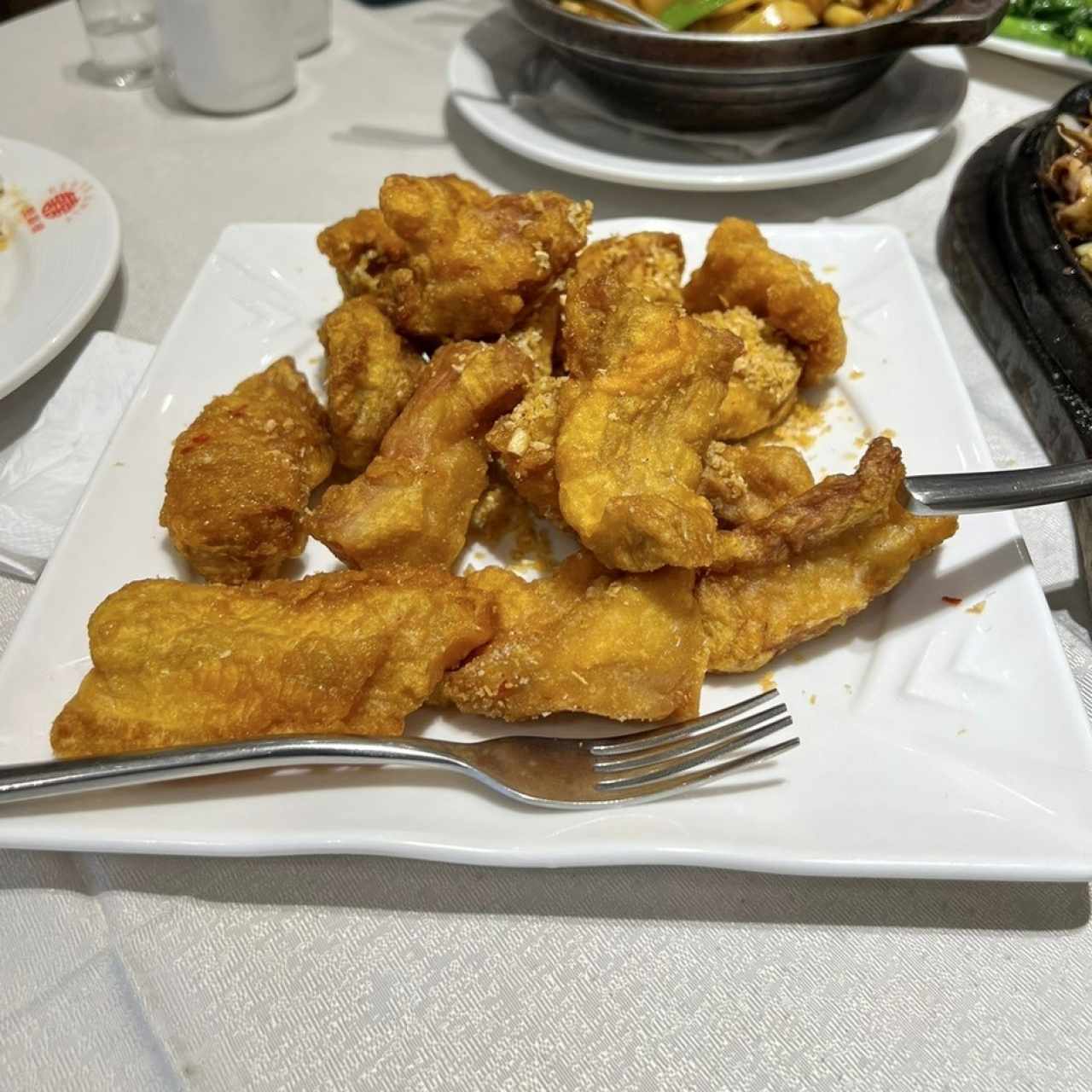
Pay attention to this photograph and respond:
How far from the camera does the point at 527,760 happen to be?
1210mm

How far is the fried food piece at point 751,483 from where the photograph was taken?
1502 millimetres

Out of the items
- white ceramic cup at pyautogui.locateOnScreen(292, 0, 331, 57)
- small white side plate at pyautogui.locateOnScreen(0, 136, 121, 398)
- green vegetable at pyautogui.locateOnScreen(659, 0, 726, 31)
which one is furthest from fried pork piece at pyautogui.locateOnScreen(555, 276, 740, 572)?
white ceramic cup at pyautogui.locateOnScreen(292, 0, 331, 57)

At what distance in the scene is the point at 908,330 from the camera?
181 cm

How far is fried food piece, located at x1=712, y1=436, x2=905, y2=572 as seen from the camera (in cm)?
135

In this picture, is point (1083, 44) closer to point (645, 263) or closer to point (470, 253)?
point (645, 263)

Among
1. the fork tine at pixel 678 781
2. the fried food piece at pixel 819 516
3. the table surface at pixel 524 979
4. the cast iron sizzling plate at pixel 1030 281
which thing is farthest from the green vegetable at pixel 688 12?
the table surface at pixel 524 979

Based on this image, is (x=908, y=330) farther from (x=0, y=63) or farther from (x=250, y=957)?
(x=0, y=63)

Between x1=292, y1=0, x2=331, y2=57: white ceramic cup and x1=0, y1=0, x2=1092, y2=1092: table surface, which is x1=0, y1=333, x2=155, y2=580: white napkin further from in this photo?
x1=292, y1=0, x2=331, y2=57: white ceramic cup

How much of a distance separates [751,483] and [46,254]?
67.3 inches

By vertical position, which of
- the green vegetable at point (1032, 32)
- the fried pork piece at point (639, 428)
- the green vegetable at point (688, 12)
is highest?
the green vegetable at point (1032, 32)

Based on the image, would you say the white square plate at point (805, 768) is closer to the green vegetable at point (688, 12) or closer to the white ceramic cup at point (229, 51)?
the green vegetable at point (688, 12)

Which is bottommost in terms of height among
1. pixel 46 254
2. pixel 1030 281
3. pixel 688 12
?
pixel 46 254

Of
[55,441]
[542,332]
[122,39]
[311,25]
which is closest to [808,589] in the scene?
[542,332]

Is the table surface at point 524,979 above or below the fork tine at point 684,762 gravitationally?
below
